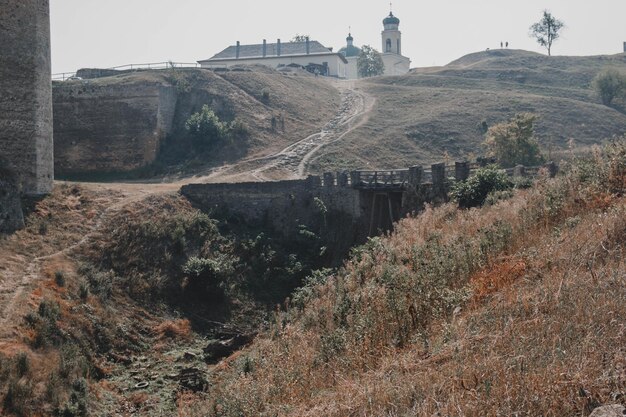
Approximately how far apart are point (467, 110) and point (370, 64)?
111 feet

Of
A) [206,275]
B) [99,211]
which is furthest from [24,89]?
[206,275]

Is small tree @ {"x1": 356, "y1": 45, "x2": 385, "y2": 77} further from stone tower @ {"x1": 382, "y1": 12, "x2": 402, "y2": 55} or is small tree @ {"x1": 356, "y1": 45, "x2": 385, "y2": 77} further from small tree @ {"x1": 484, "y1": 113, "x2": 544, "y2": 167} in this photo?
small tree @ {"x1": 484, "y1": 113, "x2": 544, "y2": 167}

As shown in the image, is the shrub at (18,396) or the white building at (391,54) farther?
the white building at (391,54)

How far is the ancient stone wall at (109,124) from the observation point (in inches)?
1700

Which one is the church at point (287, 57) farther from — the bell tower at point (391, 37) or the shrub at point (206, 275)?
the shrub at point (206, 275)

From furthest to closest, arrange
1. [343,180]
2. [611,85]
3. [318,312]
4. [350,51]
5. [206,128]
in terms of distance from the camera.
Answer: [350,51] < [611,85] < [206,128] < [343,180] < [318,312]

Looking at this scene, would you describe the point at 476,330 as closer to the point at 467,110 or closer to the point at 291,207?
the point at 291,207

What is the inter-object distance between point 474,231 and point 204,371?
29.4 ft

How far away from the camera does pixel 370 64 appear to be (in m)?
91.5

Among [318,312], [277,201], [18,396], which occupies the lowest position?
[18,396]

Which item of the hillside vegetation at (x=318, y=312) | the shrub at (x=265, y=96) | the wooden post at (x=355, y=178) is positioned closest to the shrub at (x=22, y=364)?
the hillside vegetation at (x=318, y=312)

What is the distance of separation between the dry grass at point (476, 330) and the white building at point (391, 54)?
281 ft

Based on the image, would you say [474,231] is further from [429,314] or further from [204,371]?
[204,371]

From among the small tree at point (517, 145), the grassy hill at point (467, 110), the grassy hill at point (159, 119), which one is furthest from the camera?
the grassy hill at point (467, 110)
